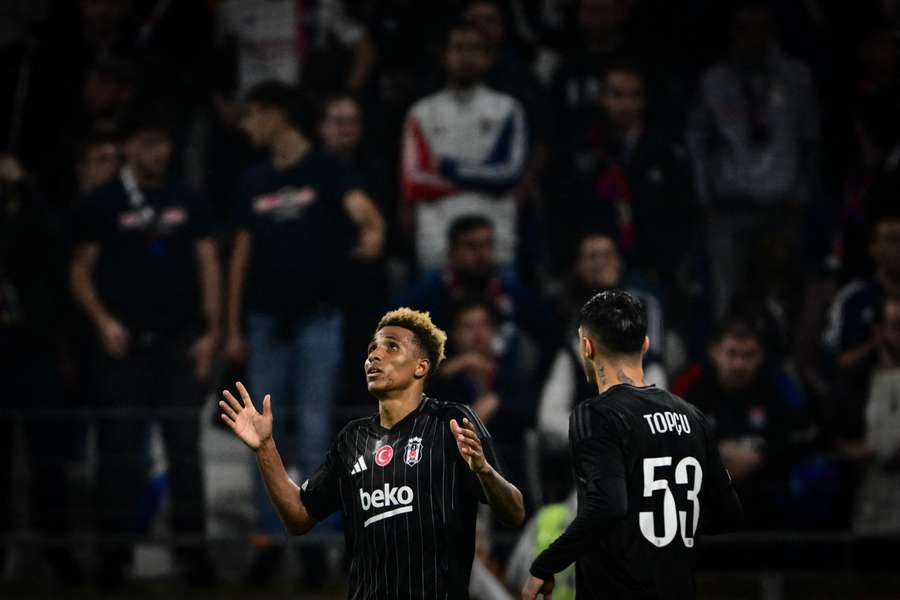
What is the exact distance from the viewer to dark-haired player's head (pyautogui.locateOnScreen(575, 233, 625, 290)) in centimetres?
1067

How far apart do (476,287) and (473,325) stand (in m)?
0.43

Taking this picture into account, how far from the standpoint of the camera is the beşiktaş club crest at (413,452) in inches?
238

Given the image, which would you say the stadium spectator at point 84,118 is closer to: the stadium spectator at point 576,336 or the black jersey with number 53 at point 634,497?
the stadium spectator at point 576,336

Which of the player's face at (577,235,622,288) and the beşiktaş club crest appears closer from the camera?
the beşiktaş club crest

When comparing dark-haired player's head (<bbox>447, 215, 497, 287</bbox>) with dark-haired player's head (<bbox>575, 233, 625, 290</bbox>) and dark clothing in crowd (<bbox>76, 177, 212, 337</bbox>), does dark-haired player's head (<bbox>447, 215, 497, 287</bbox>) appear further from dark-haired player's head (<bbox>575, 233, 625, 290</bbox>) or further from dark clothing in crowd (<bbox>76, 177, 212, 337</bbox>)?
dark clothing in crowd (<bbox>76, 177, 212, 337</bbox>)

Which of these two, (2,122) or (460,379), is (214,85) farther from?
(460,379)

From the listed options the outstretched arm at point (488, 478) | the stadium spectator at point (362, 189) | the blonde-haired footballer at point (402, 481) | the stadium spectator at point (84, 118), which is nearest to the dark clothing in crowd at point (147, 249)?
the stadium spectator at point (84, 118)

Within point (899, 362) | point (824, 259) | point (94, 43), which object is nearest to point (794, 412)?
point (899, 362)

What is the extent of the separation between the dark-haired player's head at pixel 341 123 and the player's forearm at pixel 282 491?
5.46 metres

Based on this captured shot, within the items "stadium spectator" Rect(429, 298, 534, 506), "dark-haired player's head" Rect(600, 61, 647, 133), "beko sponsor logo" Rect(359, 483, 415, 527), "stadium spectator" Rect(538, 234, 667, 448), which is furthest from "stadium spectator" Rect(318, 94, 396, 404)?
"beko sponsor logo" Rect(359, 483, 415, 527)

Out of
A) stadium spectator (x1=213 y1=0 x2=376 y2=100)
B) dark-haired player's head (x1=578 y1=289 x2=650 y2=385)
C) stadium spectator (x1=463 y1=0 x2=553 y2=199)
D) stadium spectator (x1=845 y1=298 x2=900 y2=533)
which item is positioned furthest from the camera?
stadium spectator (x1=213 y1=0 x2=376 y2=100)

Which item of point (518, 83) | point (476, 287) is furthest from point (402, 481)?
point (518, 83)

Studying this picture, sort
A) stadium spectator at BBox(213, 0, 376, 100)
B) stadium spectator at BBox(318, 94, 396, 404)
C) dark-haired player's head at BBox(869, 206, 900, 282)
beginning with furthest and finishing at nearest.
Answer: stadium spectator at BBox(213, 0, 376, 100)
stadium spectator at BBox(318, 94, 396, 404)
dark-haired player's head at BBox(869, 206, 900, 282)

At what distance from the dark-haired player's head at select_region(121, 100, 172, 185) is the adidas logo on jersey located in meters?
5.18
